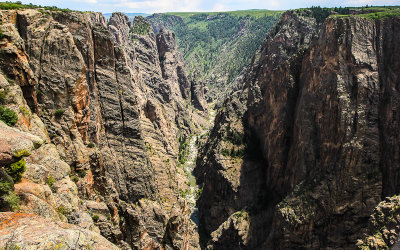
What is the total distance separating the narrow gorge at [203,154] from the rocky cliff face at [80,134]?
0.53ft

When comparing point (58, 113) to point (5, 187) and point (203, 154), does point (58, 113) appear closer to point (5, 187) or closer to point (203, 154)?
point (5, 187)

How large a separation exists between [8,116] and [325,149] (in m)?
65.8

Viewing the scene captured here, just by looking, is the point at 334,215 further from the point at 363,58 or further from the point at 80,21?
the point at 80,21


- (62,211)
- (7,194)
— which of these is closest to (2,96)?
(7,194)

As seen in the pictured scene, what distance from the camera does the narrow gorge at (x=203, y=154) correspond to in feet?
80.0

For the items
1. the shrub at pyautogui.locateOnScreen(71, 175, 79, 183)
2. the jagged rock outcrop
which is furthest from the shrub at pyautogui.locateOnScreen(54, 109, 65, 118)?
the jagged rock outcrop

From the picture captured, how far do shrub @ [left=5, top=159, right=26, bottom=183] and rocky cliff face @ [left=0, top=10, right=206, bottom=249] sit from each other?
1.53ft

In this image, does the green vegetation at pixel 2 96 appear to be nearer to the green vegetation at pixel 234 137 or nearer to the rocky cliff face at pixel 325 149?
the rocky cliff face at pixel 325 149

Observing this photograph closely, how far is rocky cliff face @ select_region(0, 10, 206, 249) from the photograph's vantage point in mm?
24750

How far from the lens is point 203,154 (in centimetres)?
13262

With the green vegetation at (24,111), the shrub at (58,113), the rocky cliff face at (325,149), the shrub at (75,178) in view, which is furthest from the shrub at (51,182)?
the rocky cliff face at (325,149)

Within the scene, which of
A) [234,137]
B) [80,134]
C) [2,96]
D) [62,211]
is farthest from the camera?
[234,137]

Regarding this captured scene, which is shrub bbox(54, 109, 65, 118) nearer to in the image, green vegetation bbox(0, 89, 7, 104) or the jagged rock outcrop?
green vegetation bbox(0, 89, 7, 104)

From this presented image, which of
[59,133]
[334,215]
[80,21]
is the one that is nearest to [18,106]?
[59,133]
